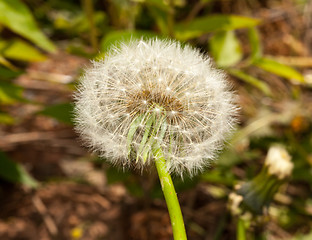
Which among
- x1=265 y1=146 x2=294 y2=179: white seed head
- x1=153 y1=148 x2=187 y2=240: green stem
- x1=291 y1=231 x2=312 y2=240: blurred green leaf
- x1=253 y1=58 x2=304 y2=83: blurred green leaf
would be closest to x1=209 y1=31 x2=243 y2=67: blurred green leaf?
x1=253 y1=58 x2=304 y2=83: blurred green leaf

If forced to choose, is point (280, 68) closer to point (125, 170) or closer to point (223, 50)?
point (223, 50)

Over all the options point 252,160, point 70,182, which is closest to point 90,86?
point 70,182

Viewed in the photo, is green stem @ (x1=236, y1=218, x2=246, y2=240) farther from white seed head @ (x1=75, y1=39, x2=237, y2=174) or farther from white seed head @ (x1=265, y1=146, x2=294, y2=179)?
white seed head @ (x1=75, y1=39, x2=237, y2=174)

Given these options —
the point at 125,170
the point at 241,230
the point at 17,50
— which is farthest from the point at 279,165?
the point at 17,50

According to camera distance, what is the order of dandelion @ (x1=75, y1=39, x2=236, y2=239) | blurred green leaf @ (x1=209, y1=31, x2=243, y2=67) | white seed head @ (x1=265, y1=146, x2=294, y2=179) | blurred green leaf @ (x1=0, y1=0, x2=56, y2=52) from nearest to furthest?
dandelion @ (x1=75, y1=39, x2=236, y2=239), white seed head @ (x1=265, y1=146, x2=294, y2=179), blurred green leaf @ (x1=0, y1=0, x2=56, y2=52), blurred green leaf @ (x1=209, y1=31, x2=243, y2=67)

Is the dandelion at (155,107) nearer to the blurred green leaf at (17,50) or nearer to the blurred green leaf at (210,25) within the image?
the blurred green leaf at (210,25)

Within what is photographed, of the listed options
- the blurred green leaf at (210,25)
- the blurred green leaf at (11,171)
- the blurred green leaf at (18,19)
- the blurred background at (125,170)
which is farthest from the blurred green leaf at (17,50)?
the blurred green leaf at (210,25)
